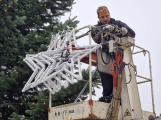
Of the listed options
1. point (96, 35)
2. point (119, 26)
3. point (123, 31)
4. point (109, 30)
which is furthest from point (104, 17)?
point (109, 30)

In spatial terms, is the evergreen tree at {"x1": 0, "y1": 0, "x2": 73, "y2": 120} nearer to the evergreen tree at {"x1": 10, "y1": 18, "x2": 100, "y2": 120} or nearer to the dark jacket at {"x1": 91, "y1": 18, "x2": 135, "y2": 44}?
the evergreen tree at {"x1": 10, "y1": 18, "x2": 100, "y2": 120}

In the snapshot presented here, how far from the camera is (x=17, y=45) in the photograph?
1199 centimetres

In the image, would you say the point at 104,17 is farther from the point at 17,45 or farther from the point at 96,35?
the point at 17,45

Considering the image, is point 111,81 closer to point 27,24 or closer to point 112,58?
point 112,58

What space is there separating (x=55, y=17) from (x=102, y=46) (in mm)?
7006

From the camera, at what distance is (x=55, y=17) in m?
13.7

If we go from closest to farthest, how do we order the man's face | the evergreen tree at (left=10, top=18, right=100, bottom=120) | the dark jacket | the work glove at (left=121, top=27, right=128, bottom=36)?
the work glove at (left=121, top=27, right=128, bottom=36), the dark jacket, the man's face, the evergreen tree at (left=10, top=18, right=100, bottom=120)

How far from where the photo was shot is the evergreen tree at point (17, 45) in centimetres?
1095

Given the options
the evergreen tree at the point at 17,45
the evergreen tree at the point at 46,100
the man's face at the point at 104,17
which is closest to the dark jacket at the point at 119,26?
the man's face at the point at 104,17

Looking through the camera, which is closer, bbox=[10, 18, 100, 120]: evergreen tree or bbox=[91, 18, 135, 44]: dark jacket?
bbox=[91, 18, 135, 44]: dark jacket

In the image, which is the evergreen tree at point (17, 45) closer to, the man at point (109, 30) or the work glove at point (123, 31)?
the man at point (109, 30)

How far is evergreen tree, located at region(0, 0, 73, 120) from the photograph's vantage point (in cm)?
1095

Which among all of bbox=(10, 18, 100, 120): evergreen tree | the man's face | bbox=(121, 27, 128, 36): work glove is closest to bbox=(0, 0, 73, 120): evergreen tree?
bbox=(10, 18, 100, 120): evergreen tree

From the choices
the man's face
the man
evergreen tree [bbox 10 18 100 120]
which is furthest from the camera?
evergreen tree [bbox 10 18 100 120]
